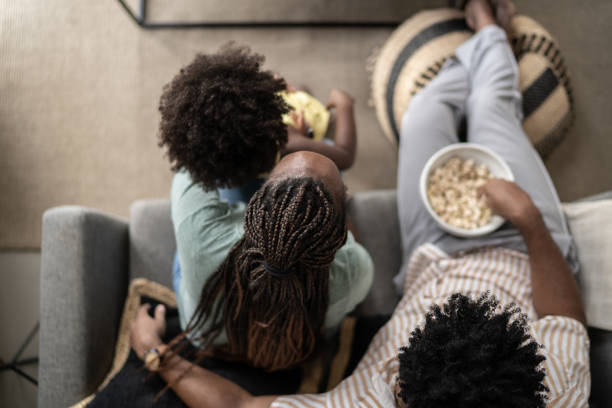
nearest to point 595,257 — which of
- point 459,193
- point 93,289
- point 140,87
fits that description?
point 459,193

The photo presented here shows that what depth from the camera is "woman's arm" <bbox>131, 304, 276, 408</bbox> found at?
0.76 meters

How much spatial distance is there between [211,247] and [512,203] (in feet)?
2.29

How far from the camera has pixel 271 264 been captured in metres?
0.54

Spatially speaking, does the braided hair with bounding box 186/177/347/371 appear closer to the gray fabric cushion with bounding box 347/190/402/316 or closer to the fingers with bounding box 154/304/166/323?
the fingers with bounding box 154/304/166/323

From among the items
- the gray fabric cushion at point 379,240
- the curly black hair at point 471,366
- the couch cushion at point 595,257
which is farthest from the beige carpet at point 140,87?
the curly black hair at point 471,366

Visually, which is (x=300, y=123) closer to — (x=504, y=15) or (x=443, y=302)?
(x=443, y=302)

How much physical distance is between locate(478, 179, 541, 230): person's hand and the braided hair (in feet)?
1.67

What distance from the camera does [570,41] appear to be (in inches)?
63.7

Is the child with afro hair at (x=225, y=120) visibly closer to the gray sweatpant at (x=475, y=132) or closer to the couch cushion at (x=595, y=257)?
the gray sweatpant at (x=475, y=132)

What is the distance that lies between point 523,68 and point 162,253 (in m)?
1.21

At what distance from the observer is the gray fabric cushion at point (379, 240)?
42.2 inches

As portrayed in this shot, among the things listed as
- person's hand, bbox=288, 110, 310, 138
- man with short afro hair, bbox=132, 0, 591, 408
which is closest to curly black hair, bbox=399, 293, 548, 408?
man with short afro hair, bbox=132, 0, 591, 408

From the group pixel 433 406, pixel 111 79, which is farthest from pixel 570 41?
pixel 111 79

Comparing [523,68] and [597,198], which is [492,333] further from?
[523,68]
